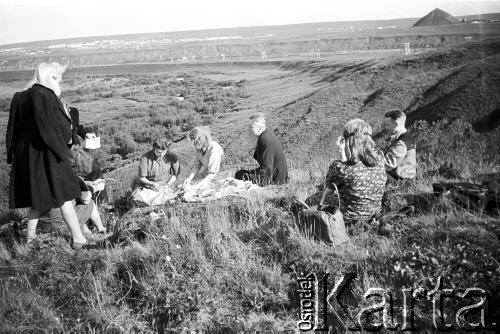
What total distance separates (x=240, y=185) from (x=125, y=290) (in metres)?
2.32

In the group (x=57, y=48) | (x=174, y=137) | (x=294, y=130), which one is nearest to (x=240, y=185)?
(x=294, y=130)

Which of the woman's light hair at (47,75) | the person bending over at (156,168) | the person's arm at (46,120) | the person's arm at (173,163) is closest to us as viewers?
the person's arm at (46,120)

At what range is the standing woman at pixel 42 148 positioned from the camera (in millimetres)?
3568

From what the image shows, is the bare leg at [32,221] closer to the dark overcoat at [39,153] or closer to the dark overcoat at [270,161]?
the dark overcoat at [39,153]

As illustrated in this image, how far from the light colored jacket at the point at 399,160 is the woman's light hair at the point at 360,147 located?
48.6 inches

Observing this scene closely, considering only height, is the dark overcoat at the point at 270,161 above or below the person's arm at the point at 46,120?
below

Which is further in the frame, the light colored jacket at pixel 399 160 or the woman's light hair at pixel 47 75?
the light colored jacket at pixel 399 160

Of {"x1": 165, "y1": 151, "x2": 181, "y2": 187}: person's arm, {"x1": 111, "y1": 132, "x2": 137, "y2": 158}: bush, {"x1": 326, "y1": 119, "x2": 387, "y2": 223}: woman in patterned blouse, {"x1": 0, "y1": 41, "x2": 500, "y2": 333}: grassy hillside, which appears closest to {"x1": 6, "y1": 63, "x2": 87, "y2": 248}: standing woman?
{"x1": 0, "y1": 41, "x2": 500, "y2": 333}: grassy hillside

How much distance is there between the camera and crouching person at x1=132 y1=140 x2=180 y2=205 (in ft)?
18.4

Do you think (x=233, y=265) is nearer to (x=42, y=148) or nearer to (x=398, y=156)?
(x=42, y=148)

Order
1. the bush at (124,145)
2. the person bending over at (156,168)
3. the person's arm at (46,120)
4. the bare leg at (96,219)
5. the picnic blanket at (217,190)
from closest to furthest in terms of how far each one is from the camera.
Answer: the person's arm at (46,120)
the bare leg at (96,219)
the picnic blanket at (217,190)
the person bending over at (156,168)
the bush at (124,145)

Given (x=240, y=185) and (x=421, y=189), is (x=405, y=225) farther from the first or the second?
(x=240, y=185)

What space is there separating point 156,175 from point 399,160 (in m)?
2.95

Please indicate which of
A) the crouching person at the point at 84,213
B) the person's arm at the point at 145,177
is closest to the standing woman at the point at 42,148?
the crouching person at the point at 84,213
